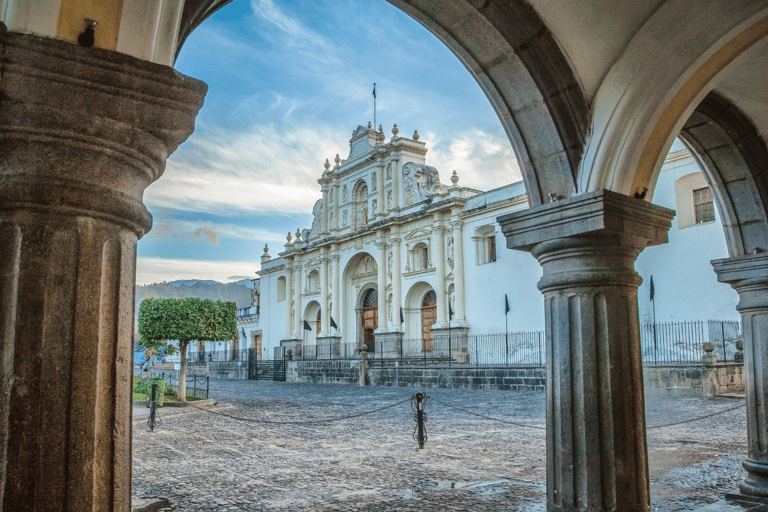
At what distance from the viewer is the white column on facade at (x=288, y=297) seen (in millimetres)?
33438

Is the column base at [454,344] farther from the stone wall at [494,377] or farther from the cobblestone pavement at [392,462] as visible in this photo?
the cobblestone pavement at [392,462]

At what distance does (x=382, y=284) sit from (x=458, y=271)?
4.70 metres

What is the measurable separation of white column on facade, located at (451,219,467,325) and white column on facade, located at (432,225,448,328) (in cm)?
65

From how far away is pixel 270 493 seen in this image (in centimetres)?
557

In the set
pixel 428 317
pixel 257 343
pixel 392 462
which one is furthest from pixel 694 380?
pixel 257 343

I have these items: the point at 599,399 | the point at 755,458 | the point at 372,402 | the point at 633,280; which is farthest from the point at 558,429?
the point at 372,402

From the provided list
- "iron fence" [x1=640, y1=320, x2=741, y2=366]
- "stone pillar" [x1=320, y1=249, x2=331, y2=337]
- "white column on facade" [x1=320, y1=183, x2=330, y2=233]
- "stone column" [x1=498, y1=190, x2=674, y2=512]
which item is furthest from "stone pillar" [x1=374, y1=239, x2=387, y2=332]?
"stone column" [x1=498, y1=190, x2=674, y2=512]

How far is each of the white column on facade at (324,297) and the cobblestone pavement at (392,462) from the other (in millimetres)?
18310

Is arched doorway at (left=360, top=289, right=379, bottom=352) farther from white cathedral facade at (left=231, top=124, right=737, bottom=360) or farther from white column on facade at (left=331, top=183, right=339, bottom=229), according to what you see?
white column on facade at (left=331, top=183, right=339, bottom=229)

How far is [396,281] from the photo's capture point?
26.7m

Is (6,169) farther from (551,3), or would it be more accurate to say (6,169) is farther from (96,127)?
(551,3)

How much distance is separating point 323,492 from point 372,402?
934 centimetres

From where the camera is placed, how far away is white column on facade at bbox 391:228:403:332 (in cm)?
2628

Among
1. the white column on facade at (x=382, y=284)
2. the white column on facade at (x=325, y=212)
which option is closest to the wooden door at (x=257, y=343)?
the white column on facade at (x=325, y=212)
